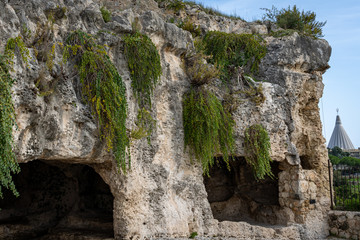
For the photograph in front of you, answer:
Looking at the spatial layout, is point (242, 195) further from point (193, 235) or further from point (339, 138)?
point (339, 138)

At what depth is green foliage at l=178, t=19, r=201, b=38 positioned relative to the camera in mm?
10977

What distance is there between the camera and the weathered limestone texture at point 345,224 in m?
11.1

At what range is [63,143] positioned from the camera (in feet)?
22.1

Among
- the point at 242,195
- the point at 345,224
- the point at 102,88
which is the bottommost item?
the point at 345,224

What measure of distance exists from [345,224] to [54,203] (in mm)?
8475

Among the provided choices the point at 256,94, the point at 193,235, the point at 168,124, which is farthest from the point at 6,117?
the point at 256,94

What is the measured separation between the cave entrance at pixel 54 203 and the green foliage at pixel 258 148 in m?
3.96

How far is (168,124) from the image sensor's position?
28.9 ft

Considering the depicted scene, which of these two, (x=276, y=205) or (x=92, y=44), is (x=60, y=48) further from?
(x=276, y=205)

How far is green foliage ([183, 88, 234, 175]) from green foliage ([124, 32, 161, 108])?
3.97ft

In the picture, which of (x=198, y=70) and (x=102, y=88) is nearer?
(x=102, y=88)

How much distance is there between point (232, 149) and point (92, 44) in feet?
14.2

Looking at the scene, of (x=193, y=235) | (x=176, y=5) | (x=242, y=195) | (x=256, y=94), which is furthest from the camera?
(x=242, y=195)

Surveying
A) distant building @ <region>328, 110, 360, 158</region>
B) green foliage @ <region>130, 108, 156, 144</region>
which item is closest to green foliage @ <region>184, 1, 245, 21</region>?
green foliage @ <region>130, 108, 156, 144</region>
